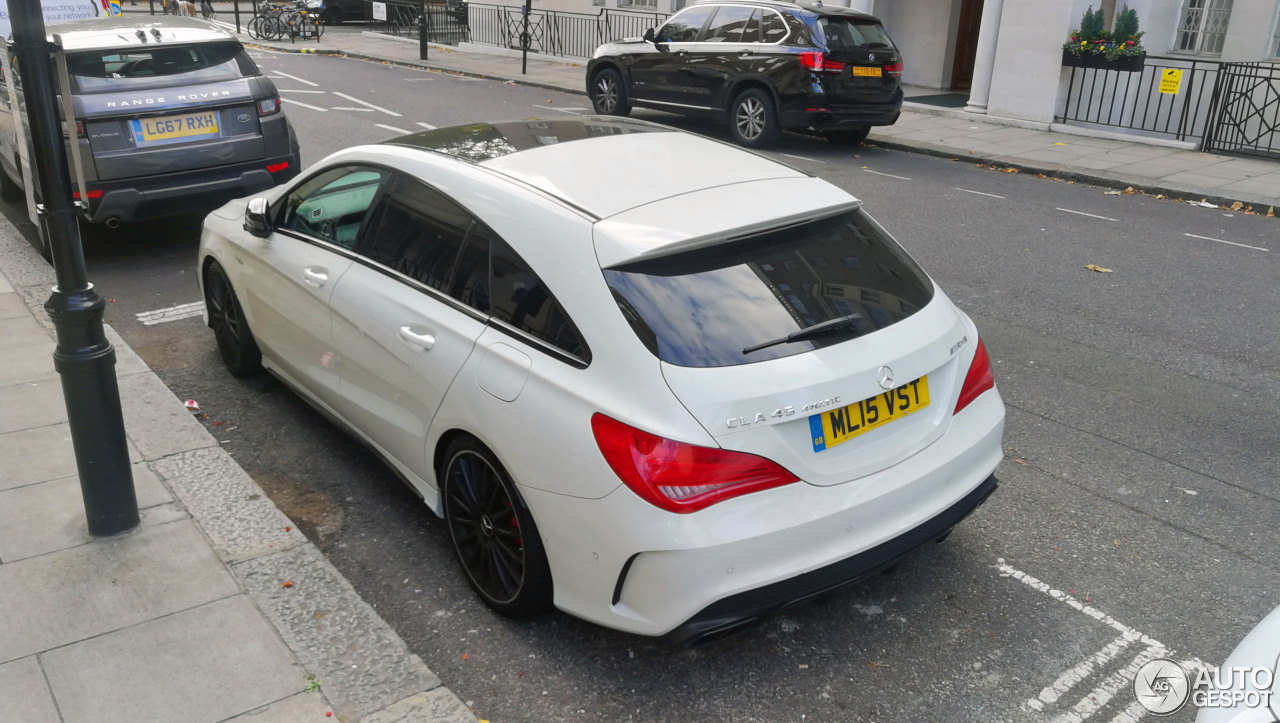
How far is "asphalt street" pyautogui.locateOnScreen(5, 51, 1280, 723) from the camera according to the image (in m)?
3.41

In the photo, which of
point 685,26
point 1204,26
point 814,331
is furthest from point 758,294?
point 1204,26

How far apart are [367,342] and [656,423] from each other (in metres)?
1.68

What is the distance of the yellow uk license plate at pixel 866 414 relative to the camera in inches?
126

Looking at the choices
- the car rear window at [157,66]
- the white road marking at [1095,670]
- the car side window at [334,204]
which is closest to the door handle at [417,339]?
the car side window at [334,204]

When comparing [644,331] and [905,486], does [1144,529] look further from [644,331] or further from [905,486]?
[644,331]

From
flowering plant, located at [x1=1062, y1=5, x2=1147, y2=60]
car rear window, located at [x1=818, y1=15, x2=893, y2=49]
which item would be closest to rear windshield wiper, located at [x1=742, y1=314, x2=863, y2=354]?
car rear window, located at [x1=818, y1=15, x2=893, y2=49]

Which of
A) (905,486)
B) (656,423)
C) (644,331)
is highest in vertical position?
(644,331)

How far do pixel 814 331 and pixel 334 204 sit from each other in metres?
2.58

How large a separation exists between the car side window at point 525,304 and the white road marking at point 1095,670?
189 cm

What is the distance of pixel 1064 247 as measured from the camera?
910 centimetres

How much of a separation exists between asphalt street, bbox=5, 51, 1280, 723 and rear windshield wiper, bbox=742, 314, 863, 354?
97cm

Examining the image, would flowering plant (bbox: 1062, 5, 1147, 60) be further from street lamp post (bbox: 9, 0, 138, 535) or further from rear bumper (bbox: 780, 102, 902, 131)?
street lamp post (bbox: 9, 0, 138, 535)

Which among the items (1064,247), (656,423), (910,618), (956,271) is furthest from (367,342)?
(1064,247)

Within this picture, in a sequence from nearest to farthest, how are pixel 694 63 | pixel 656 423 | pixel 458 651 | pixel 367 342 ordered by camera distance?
pixel 656 423, pixel 458 651, pixel 367 342, pixel 694 63
